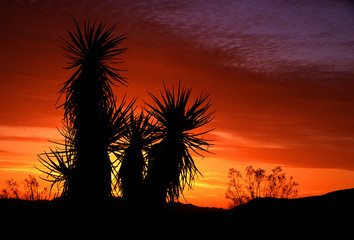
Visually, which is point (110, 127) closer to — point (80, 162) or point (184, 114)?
point (80, 162)

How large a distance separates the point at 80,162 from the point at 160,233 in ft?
8.87

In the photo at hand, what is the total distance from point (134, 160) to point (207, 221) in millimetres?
2485

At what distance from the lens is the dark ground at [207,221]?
9312 millimetres

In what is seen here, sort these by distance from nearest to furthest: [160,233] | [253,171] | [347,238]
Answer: [347,238], [160,233], [253,171]

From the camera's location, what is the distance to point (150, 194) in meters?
10.9

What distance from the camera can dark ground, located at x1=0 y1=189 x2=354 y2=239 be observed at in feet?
30.6

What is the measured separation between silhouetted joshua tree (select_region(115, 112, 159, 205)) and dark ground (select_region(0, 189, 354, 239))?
43 centimetres

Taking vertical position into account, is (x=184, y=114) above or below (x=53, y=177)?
above

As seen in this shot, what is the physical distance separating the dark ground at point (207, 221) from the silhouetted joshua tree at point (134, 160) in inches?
16.9

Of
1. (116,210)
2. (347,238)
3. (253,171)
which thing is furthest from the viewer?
(253,171)

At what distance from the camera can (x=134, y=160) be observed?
11.4m

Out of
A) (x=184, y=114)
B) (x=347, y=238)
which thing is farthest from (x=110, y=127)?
(x=347, y=238)

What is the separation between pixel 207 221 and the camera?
1097 cm

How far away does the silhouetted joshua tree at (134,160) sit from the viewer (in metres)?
11.4
